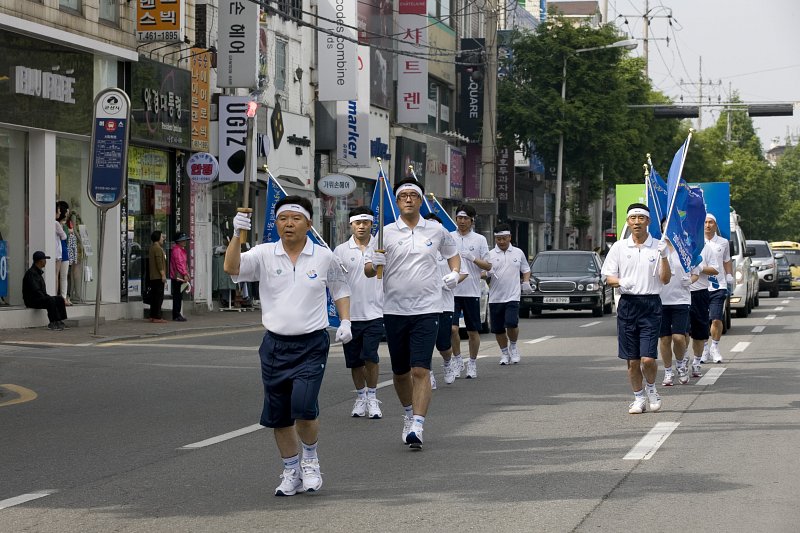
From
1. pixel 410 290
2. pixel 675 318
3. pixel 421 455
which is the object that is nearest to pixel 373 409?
pixel 410 290

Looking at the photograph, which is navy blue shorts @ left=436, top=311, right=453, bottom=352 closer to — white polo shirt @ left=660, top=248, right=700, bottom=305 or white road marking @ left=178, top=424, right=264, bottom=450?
white polo shirt @ left=660, top=248, right=700, bottom=305

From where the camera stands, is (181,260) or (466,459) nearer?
(466,459)

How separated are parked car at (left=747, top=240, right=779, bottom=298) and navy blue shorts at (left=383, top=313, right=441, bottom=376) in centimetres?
3773

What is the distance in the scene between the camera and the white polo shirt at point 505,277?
18.2 meters

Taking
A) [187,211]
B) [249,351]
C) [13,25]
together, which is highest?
[13,25]

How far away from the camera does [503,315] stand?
18250 mm

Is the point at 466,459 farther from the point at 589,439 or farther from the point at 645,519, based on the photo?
the point at 645,519

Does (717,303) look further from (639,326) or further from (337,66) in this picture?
(337,66)

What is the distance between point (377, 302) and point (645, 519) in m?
5.53

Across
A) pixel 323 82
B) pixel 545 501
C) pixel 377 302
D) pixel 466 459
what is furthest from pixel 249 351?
pixel 323 82

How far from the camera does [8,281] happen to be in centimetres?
2538

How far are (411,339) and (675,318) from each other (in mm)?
5006

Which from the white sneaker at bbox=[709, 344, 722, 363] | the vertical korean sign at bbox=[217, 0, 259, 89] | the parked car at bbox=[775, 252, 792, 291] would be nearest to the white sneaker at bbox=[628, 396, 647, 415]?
the white sneaker at bbox=[709, 344, 722, 363]

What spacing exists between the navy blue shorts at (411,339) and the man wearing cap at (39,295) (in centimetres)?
1484
